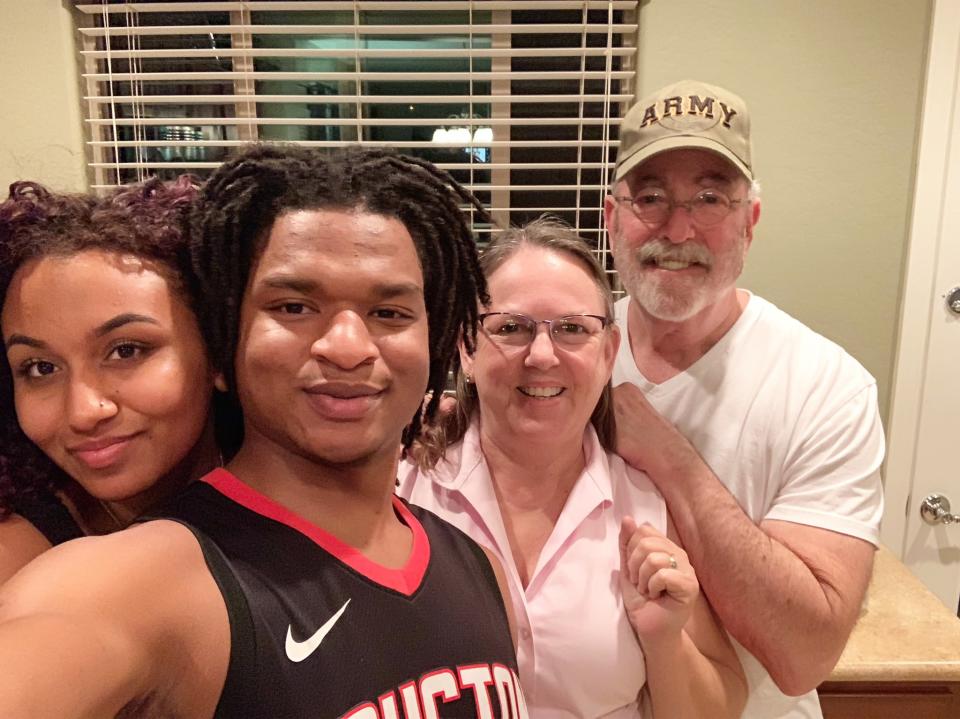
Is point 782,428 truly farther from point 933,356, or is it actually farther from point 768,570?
point 933,356

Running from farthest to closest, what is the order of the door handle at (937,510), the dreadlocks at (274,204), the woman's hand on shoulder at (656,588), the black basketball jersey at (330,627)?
1. the door handle at (937,510)
2. the woman's hand on shoulder at (656,588)
3. the dreadlocks at (274,204)
4. the black basketball jersey at (330,627)

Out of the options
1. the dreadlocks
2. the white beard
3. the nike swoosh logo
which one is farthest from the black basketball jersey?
the white beard

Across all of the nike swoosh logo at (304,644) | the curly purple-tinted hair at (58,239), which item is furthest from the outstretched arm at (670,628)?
the curly purple-tinted hair at (58,239)

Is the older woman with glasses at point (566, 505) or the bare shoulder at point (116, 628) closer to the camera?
the bare shoulder at point (116, 628)

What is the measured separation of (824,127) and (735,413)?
1.13m

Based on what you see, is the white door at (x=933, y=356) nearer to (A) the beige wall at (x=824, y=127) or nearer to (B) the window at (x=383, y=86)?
(A) the beige wall at (x=824, y=127)

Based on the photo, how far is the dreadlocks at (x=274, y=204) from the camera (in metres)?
0.66

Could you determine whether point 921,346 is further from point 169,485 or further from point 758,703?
point 169,485

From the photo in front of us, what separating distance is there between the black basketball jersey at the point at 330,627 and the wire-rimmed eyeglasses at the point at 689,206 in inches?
35.7

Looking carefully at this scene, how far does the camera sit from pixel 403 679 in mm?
609

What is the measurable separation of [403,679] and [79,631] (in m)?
0.28

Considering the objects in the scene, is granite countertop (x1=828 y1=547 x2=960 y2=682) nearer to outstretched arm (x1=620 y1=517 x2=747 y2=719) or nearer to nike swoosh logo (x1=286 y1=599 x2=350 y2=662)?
outstretched arm (x1=620 y1=517 x2=747 y2=719)

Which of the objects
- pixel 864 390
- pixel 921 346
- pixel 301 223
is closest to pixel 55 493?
pixel 301 223

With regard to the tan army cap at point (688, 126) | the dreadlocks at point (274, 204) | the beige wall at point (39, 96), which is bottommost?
the dreadlocks at point (274, 204)
